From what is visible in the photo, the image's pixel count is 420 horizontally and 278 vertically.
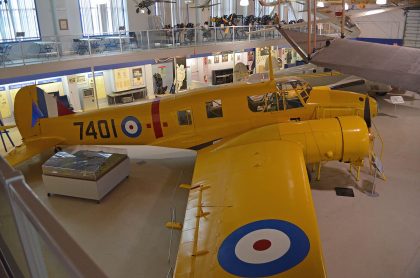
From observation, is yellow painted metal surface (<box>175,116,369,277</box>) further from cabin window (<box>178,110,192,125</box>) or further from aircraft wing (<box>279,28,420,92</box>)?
aircraft wing (<box>279,28,420,92</box>)

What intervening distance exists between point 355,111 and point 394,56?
1.70 metres

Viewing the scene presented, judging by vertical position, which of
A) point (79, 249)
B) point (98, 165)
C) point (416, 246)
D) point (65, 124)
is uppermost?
point (79, 249)

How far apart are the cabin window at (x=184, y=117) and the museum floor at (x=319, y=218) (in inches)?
54.8

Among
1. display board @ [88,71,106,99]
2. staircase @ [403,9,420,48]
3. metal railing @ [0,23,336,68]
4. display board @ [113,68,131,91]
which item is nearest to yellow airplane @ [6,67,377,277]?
metal railing @ [0,23,336,68]

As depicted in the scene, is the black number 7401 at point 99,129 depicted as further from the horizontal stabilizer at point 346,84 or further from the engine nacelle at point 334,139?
the horizontal stabilizer at point 346,84

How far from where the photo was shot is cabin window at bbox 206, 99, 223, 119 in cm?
820

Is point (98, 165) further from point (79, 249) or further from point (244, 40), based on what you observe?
point (244, 40)

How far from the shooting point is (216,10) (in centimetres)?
2606

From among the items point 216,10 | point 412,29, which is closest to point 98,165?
point 216,10

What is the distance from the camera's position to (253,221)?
4453 millimetres

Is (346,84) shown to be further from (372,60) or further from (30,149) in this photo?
(30,149)

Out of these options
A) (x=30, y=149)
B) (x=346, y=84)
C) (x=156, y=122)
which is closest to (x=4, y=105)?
(x=30, y=149)

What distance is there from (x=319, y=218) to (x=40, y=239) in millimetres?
6206

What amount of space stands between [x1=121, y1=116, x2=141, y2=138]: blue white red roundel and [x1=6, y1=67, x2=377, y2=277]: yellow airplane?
0.03 meters
